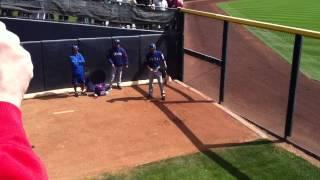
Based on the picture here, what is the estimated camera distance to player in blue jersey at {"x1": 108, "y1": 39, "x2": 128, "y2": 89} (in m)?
14.2

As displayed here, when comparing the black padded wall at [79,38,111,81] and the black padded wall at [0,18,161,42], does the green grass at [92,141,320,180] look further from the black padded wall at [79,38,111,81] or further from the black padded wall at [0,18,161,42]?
the black padded wall at [0,18,161,42]

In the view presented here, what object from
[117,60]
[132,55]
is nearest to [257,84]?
[132,55]

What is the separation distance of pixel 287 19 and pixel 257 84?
16470 mm

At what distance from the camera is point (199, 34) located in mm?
20250

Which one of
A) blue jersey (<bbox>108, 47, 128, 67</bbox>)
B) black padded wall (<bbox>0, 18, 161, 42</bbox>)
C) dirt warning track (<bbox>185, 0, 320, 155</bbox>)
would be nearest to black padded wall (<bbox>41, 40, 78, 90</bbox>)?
blue jersey (<bbox>108, 47, 128, 67</bbox>)

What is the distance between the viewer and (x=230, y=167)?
332 inches

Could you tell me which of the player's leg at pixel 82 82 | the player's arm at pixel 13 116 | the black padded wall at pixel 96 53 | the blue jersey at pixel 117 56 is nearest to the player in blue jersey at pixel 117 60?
the blue jersey at pixel 117 56

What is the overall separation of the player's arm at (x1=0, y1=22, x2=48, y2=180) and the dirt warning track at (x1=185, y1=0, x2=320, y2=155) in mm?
8974

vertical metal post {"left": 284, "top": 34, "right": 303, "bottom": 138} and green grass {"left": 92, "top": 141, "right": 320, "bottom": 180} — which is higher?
vertical metal post {"left": 284, "top": 34, "right": 303, "bottom": 138}

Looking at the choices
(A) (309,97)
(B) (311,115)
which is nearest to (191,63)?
(A) (309,97)

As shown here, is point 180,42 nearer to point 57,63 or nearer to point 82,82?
point 82,82

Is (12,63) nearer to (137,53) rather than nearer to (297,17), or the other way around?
(137,53)

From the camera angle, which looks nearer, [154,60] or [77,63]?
[77,63]

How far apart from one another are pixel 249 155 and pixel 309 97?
13.9ft
